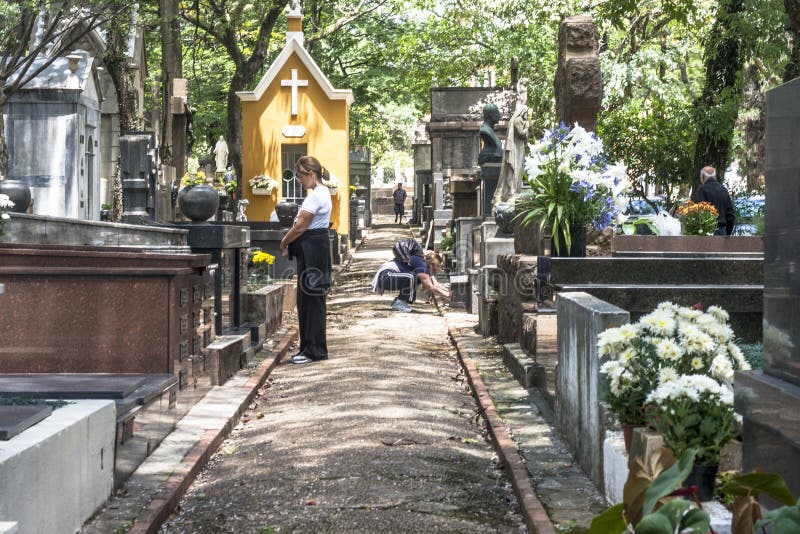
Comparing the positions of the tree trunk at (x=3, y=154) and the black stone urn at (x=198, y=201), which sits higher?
the tree trunk at (x=3, y=154)

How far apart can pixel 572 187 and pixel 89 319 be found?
14.1 ft

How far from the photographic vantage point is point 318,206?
1152 cm

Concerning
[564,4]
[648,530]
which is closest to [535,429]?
[648,530]

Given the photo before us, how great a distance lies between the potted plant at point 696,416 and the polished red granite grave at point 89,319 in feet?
11.6

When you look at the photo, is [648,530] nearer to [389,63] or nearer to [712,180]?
[712,180]

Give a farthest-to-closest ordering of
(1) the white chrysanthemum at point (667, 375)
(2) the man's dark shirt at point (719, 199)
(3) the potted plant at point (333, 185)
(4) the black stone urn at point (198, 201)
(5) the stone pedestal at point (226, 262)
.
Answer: (3) the potted plant at point (333, 185)
(2) the man's dark shirt at point (719, 199)
(4) the black stone urn at point (198, 201)
(5) the stone pedestal at point (226, 262)
(1) the white chrysanthemum at point (667, 375)

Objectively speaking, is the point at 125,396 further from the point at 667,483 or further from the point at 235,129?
Result: the point at 235,129

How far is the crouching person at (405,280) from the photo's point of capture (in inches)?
690

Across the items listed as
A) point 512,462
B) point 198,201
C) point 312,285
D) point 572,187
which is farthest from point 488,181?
point 512,462

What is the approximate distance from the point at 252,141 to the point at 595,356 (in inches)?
1100

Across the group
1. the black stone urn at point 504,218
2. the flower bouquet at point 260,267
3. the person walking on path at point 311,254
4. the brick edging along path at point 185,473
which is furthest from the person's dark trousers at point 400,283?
the brick edging along path at point 185,473

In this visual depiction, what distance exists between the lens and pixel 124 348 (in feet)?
24.0

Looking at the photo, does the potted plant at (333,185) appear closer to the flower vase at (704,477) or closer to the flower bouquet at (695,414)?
the flower bouquet at (695,414)

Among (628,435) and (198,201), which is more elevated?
(198,201)
